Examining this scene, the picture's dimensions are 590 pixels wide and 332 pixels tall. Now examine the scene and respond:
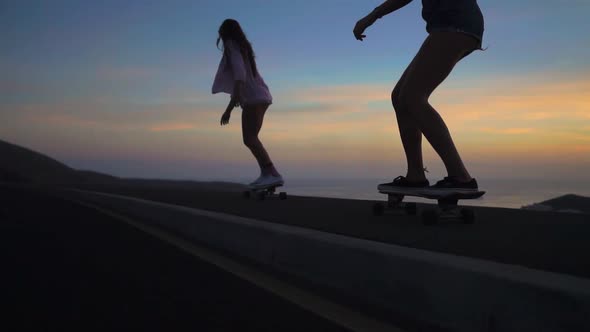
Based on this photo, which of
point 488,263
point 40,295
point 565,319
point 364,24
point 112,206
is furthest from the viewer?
point 112,206

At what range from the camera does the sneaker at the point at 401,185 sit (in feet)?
15.4

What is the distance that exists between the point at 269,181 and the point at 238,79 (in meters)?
1.52

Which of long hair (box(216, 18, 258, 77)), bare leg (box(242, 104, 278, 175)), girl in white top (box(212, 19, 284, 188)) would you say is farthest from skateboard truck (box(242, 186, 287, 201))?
long hair (box(216, 18, 258, 77))

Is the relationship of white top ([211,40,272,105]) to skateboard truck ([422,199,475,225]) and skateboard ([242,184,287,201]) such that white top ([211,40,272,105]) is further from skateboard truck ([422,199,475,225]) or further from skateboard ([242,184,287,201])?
skateboard truck ([422,199,475,225])

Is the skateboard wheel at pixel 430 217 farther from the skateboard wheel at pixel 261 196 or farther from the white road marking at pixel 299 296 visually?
the skateboard wheel at pixel 261 196

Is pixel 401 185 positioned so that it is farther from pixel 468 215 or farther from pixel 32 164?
pixel 32 164

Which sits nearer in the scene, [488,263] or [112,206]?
[488,263]

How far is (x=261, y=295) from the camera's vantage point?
3.04 m

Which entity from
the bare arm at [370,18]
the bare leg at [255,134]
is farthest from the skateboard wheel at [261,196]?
the bare arm at [370,18]

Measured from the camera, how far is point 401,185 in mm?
4832

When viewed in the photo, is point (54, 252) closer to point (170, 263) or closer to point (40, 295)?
point (170, 263)

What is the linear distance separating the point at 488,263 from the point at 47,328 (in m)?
1.82

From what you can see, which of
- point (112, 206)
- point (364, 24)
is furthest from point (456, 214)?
point (112, 206)

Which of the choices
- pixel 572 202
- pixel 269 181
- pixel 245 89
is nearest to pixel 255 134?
pixel 245 89
